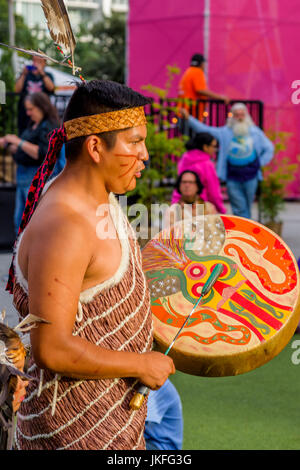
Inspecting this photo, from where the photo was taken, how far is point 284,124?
15.6m

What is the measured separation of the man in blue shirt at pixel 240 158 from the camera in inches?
355

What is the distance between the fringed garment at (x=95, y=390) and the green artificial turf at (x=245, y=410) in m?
1.98

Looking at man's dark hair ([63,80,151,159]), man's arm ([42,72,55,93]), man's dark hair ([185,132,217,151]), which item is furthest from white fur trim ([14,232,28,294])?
man's arm ([42,72,55,93])

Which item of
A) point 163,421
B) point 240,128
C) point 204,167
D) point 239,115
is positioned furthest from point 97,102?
point 239,115

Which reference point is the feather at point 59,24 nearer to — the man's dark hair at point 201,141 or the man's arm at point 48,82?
the man's dark hair at point 201,141

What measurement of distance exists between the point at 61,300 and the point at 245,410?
284 cm

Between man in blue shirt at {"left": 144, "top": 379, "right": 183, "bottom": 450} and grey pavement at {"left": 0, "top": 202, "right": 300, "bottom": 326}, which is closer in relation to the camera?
grey pavement at {"left": 0, "top": 202, "right": 300, "bottom": 326}

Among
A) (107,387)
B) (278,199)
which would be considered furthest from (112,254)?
(278,199)

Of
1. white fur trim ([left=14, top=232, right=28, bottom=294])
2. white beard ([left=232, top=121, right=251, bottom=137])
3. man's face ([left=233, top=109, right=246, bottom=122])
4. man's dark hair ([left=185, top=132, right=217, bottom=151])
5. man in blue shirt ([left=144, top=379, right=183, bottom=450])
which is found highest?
man's face ([left=233, top=109, right=246, bottom=122])

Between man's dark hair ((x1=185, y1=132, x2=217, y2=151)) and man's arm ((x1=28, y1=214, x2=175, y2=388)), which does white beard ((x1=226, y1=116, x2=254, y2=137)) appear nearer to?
man's dark hair ((x1=185, y1=132, x2=217, y2=151))

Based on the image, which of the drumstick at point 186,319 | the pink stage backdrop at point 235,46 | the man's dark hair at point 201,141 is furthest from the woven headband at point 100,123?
the pink stage backdrop at point 235,46

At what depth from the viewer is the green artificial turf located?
3906 millimetres

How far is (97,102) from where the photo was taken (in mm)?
1931

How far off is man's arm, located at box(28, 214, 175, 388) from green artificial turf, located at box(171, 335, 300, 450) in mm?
2170
